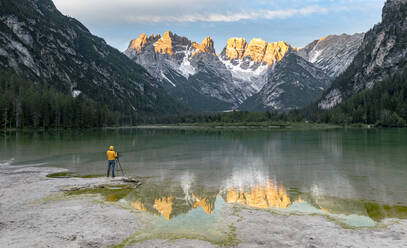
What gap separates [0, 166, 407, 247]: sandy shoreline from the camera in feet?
46.4

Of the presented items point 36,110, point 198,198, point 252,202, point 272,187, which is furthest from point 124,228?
point 36,110

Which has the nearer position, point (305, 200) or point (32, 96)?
point (305, 200)

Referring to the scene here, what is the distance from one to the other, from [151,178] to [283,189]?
1355 cm

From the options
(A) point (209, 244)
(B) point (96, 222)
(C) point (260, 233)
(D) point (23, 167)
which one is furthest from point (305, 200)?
(D) point (23, 167)

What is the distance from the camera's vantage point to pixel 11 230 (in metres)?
15.5

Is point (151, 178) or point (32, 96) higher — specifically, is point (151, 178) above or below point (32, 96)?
below

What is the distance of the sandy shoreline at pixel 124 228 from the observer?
1415cm

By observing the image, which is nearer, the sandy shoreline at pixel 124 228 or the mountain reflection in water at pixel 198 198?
the sandy shoreline at pixel 124 228

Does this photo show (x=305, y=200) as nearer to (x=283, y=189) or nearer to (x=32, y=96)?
(x=283, y=189)

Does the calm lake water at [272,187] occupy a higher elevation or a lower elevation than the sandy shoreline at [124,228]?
lower

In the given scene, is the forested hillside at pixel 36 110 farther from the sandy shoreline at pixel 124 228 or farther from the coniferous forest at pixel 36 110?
the sandy shoreline at pixel 124 228

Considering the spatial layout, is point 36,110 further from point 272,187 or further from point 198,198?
point 272,187

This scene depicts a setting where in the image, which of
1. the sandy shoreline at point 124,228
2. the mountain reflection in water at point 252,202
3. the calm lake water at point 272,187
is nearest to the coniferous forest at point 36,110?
the calm lake water at point 272,187

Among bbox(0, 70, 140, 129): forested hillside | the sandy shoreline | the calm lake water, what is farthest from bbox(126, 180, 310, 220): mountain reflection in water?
bbox(0, 70, 140, 129): forested hillside
